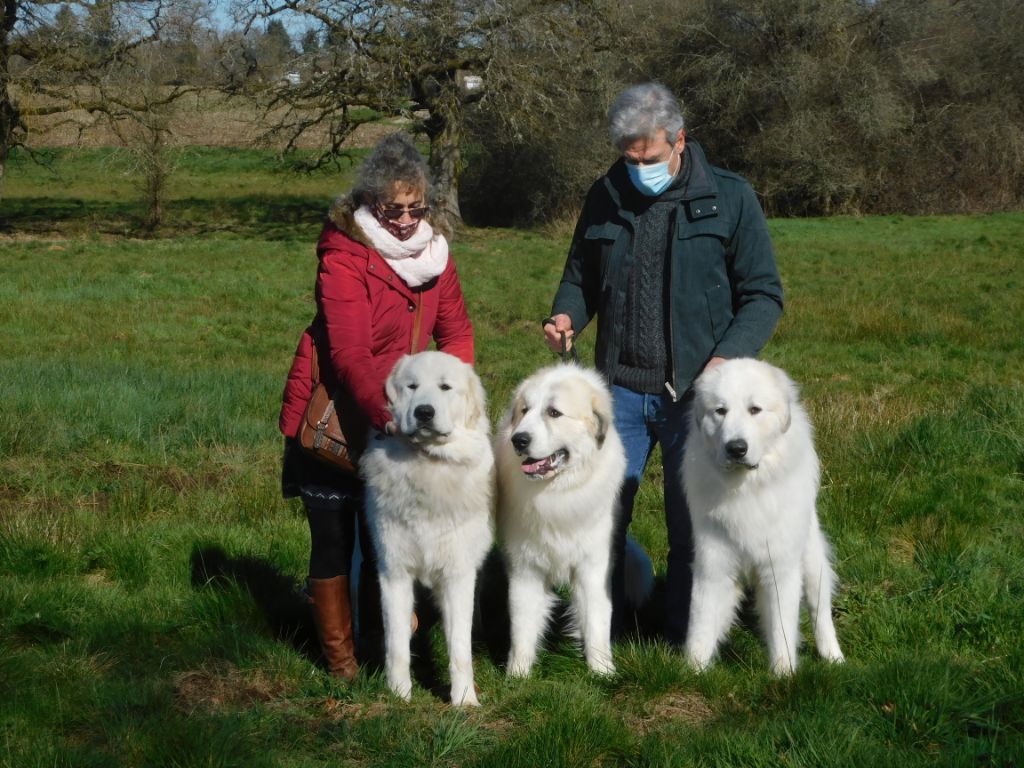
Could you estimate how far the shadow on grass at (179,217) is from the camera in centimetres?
2523

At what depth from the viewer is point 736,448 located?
3.72 metres

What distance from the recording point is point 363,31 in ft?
79.0

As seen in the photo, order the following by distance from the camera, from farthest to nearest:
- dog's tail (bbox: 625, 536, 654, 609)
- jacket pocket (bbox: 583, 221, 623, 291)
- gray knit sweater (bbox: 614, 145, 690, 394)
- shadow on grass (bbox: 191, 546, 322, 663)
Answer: dog's tail (bbox: 625, 536, 654, 609), shadow on grass (bbox: 191, 546, 322, 663), jacket pocket (bbox: 583, 221, 623, 291), gray knit sweater (bbox: 614, 145, 690, 394)

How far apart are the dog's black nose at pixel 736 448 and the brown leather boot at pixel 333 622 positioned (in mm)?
1655

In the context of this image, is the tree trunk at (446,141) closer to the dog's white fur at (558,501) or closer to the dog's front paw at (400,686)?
the dog's white fur at (558,501)

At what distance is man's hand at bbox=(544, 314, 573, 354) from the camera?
14.4ft

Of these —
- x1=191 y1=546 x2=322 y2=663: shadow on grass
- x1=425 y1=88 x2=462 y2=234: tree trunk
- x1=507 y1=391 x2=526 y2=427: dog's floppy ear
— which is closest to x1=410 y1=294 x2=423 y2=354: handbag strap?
x1=507 y1=391 x2=526 y2=427: dog's floppy ear

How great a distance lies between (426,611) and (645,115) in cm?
254

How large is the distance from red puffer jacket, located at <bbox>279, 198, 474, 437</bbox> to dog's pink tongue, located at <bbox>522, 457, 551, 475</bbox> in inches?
22.0

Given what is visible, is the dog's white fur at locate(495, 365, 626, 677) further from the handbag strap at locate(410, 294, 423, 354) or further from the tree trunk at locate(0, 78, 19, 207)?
the tree trunk at locate(0, 78, 19, 207)

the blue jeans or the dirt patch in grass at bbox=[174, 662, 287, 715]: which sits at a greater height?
the blue jeans

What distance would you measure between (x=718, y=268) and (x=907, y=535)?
200cm

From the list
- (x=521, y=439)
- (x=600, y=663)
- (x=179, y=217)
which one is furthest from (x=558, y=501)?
(x=179, y=217)

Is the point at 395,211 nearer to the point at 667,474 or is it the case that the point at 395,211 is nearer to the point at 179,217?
the point at 667,474
